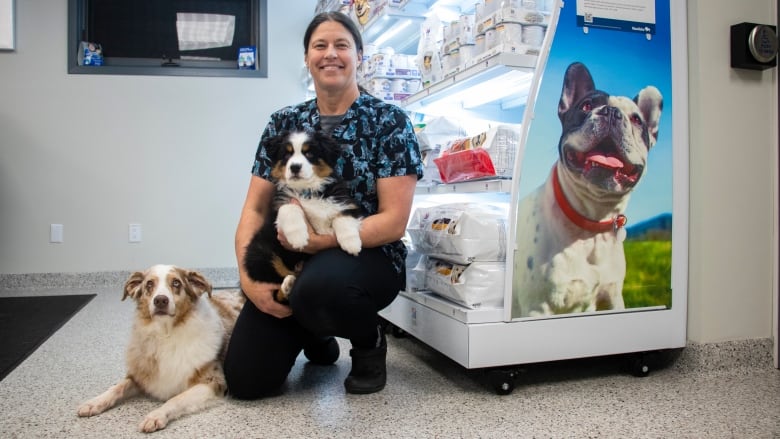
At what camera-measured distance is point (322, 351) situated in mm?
2160

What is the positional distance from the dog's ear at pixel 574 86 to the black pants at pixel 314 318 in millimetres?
745

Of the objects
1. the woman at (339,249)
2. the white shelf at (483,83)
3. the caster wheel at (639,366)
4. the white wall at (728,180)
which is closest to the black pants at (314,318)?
the woman at (339,249)

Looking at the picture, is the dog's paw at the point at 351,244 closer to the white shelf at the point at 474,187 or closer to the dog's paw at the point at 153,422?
the white shelf at the point at 474,187

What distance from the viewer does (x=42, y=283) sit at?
4133 millimetres

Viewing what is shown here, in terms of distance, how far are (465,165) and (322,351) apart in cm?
89

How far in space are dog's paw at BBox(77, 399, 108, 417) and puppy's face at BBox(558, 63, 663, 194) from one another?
62.7 inches

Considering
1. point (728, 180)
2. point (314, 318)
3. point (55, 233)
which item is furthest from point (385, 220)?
point (55, 233)

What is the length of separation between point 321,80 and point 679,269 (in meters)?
1.40

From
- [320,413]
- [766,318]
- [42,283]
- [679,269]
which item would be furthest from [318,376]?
[42,283]

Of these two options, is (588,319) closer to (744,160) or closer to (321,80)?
(744,160)

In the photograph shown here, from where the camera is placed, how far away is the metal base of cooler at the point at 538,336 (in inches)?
70.1

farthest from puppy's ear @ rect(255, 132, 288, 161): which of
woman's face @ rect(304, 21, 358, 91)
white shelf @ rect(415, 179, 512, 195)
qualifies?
white shelf @ rect(415, 179, 512, 195)

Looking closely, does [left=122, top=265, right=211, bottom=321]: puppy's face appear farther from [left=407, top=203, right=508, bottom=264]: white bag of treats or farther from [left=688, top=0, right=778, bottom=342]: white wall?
[left=688, top=0, right=778, bottom=342]: white wall

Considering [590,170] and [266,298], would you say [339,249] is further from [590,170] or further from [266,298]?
[590,170]
